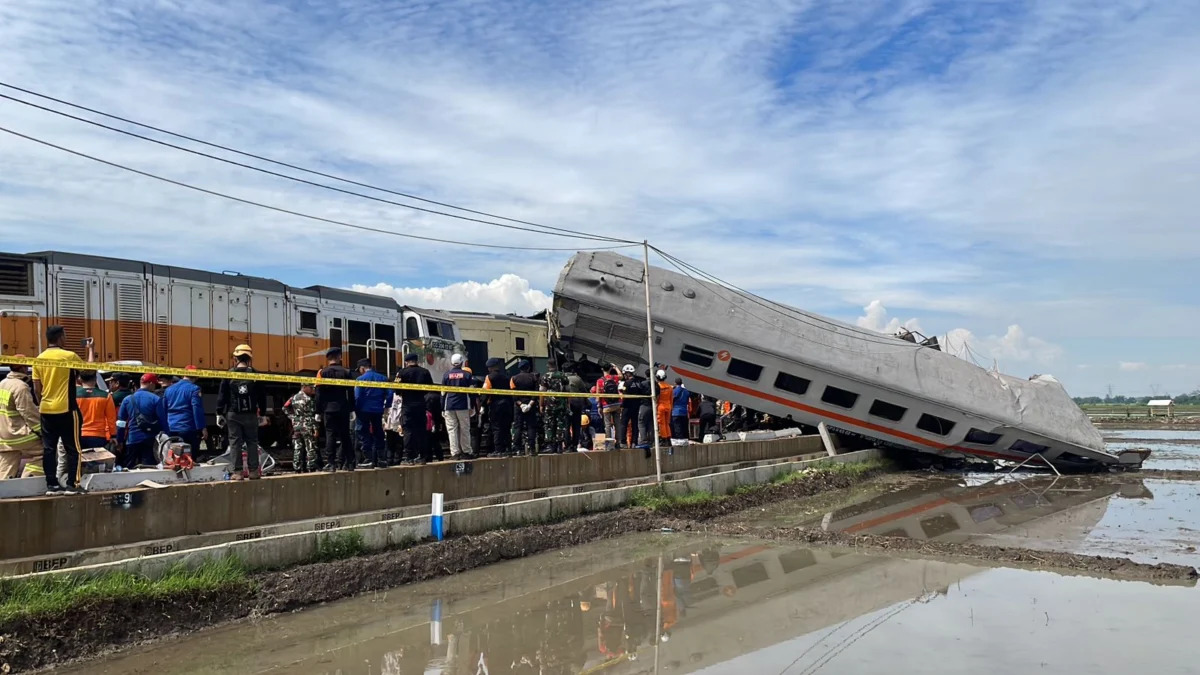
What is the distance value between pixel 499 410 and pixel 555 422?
1.50m

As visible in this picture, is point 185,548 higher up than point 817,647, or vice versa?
point 185,548

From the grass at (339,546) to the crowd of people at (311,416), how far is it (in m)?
1.73

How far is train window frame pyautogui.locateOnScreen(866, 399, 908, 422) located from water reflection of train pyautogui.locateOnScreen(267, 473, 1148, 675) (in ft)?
29.6

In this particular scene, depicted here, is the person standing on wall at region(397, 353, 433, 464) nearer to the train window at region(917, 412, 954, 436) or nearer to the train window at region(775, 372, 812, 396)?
the train window at region(775, 372, 812, 396)

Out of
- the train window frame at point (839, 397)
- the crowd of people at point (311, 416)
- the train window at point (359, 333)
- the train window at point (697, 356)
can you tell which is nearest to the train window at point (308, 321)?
the train window at point (359, 333)

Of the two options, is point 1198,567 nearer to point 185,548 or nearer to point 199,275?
point 185,548

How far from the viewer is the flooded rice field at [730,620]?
7.30 m

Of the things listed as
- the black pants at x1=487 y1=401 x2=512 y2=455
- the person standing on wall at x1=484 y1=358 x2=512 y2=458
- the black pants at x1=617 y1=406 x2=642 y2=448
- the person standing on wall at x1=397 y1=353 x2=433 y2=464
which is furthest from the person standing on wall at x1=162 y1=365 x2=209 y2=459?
the black pants at x1=617 y1=406 x2=642 y2=448

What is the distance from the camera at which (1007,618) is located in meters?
8.60

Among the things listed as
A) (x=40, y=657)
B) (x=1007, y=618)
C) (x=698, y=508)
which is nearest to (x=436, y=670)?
(x=40, y=657)

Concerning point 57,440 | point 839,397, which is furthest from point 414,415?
point 839,397

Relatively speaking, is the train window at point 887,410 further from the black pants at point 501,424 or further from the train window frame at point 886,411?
the black pants at point 501,424

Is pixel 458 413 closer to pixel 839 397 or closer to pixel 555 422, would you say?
pixel 555 422

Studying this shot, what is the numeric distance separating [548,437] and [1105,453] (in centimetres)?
1702
